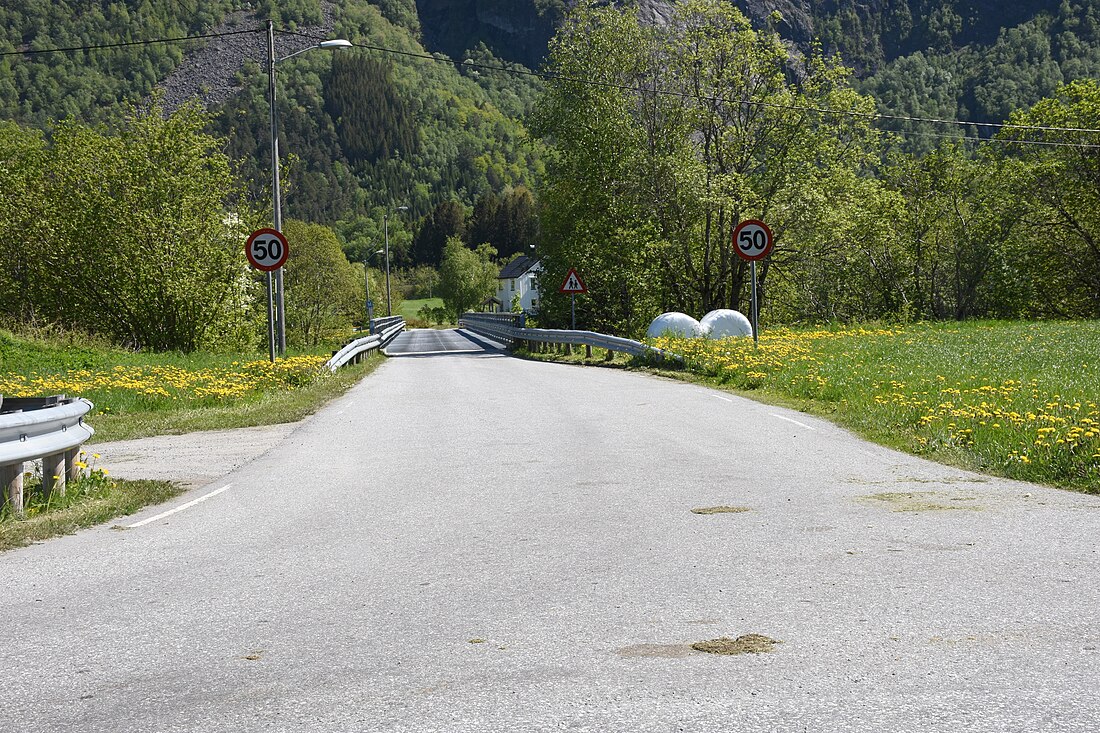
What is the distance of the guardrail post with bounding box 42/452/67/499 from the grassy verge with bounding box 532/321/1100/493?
808cm

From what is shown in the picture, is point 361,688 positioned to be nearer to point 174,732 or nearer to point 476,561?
point 174,732

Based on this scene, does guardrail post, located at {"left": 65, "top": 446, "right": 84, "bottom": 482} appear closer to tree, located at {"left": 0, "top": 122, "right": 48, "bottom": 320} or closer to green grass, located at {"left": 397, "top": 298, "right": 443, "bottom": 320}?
tree, located at {"left": 0, "top": 122, "right": 48, "bottom": 320}

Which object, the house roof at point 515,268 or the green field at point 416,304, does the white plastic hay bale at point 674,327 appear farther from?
the green field at point 416,304

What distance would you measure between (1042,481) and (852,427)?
443 cm

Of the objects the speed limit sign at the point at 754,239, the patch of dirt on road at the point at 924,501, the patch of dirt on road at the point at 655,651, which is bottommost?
the patch of dirt on road at the point at 924,501

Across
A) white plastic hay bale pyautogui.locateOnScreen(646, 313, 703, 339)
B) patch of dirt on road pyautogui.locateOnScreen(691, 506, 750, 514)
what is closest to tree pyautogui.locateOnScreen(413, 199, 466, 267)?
white plastic hay bale pyautogui.locateOnScreen(646, 313, 703, 339)

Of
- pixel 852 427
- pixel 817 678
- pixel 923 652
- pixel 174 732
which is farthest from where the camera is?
pixel 852 427

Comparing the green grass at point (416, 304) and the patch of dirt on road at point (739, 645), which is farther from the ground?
the patch of dirt on road at point (739, 645)

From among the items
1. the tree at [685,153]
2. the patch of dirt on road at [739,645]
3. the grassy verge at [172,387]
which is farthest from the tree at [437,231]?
the patch of dirt on road at [739,645]

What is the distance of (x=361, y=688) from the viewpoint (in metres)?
4.07

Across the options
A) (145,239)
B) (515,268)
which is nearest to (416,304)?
(515,268)

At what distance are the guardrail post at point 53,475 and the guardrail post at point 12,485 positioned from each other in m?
0.54

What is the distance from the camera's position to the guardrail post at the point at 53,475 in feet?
27.6

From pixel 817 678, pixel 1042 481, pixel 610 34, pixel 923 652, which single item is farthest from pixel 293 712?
pixel 610 34
